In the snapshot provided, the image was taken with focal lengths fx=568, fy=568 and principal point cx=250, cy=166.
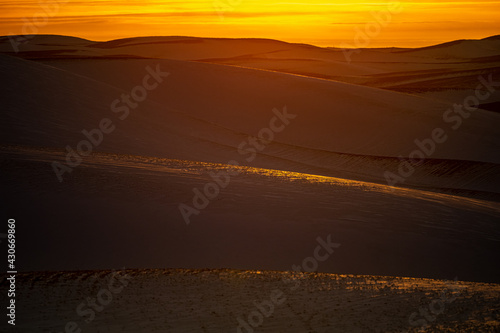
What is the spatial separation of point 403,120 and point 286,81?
6430mm

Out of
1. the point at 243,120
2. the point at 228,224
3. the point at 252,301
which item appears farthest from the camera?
the point at 243,120

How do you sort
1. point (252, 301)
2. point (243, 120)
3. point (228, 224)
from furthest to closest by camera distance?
point (243, 120)
point (228, 224)
point (252, 301)

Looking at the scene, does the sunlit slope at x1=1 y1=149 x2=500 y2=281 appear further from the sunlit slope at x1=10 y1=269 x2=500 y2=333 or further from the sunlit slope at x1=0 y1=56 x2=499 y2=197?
the sunlit slope at x1=0 y1=56 x2=499 y2=197

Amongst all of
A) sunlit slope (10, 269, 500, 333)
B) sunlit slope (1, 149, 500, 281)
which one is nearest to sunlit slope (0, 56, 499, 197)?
sunlit slope (1, 149, 500, 281)

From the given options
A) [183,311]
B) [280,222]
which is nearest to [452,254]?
[280,222]

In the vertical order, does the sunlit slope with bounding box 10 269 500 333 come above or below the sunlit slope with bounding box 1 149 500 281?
below

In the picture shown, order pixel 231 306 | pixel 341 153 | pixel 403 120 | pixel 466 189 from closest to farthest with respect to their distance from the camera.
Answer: pixel 231 306 < pixel 466 189 < pixel 341 153 < pixel 403 120

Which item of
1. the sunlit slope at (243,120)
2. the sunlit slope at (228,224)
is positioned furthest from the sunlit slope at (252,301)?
the sunlit slope at (243,120)

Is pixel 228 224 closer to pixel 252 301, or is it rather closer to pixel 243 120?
pixel 252 301

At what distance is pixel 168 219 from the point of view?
7.90 metres

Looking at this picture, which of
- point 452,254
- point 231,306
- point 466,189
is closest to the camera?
point 231,306

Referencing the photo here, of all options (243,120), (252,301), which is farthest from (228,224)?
(243,120)

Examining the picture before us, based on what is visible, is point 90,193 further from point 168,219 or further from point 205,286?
point 205,286

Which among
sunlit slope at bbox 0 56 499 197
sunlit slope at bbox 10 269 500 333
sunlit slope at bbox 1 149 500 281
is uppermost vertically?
sunlit slope at bbox 0 56 499 197
